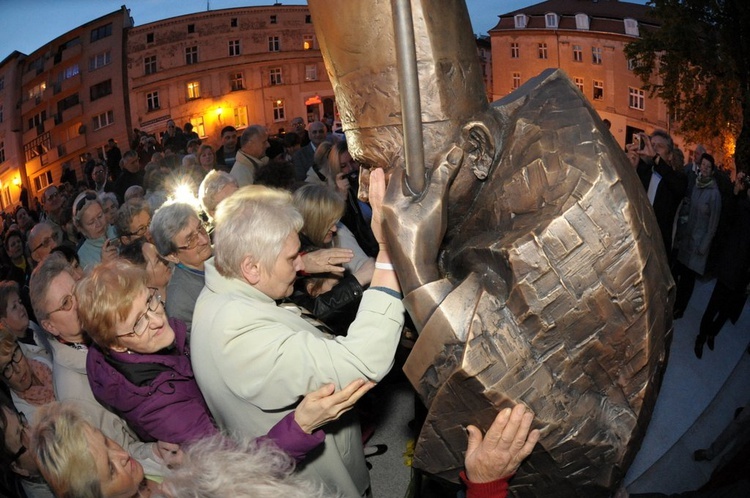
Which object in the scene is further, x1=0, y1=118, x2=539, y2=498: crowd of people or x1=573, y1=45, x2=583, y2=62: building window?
x1=573, y1=45, x2=583, y2=62: building window

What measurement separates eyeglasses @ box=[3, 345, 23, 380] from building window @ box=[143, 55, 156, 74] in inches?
183

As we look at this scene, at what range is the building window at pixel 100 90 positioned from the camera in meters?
6.20

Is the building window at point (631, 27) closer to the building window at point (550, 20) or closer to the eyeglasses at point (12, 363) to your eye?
the building window at point (550, 20)

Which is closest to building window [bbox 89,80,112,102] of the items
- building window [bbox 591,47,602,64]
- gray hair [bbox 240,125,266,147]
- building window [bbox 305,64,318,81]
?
gray hair [bbox 240,125,266,147]

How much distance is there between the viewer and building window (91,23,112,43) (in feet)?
19.8

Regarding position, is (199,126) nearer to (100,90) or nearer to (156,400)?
(100,90)

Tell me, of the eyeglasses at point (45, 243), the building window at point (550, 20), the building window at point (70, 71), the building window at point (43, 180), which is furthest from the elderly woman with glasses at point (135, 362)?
the building window at point (43, 180)

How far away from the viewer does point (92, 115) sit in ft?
20.6

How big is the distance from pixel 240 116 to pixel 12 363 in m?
6.36

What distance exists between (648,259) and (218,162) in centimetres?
646

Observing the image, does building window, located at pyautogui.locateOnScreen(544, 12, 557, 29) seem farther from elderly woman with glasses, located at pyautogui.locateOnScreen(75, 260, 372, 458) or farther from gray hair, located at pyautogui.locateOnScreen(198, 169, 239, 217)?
elderly woman with glasses, located at pyautogui.locateOnScreen(75, 260, 372, 458)

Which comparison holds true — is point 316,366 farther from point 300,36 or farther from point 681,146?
point 300,36

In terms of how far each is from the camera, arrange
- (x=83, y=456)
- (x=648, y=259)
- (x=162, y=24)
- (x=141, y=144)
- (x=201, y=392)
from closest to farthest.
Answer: (x=83, y=456) → (x=648, y=259) → (x=201, y=392) → (x=162, y=24) → (x=141, y=144)

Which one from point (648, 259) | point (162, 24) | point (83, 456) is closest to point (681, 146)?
point (648, 259)
